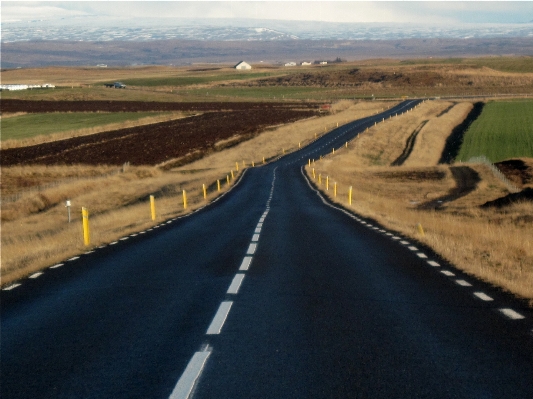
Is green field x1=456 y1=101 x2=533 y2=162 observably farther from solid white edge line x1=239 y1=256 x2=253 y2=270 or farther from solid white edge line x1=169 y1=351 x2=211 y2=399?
solid white edge line x1=169 y1=351 x2=211 y2=399

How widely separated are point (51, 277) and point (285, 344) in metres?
6.57

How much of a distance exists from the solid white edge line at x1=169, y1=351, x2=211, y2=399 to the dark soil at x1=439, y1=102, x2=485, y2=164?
183ft

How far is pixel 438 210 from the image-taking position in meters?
31.6

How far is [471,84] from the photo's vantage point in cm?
16112

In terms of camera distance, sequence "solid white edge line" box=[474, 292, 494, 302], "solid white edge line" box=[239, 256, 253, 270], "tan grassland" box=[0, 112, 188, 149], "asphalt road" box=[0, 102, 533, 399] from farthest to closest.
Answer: "tan grassland" box=[0, 112, 188, 149], "solid white edge line" box=[239, 256, 253, 270], "solid white edge line" box=[474, 292, 494, 302], "asphalt road" box=[0, 102, 533, 399]

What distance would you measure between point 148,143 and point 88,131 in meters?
13.2

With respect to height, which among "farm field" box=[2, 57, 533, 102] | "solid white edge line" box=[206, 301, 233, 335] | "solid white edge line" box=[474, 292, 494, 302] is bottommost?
"farm field" box=[2, 57, 533, 102]

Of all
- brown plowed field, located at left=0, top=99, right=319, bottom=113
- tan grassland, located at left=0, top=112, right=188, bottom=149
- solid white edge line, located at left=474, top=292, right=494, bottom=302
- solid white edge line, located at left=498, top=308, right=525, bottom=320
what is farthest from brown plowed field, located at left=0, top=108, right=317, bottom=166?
solid white edge line, located at left=498, top=308, right=525, bottom=320

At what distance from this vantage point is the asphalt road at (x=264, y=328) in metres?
6.46

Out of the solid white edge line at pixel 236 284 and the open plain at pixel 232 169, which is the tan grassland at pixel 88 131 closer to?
the open plain at pixel 232 169

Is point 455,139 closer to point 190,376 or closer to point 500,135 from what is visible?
point 500,135

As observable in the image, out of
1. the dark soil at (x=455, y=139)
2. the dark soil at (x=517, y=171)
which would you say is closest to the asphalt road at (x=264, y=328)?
the dark soil at (x=517, y=171)

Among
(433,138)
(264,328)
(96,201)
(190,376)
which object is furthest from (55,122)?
(190,376)

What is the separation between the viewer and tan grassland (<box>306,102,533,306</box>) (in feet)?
44.8
